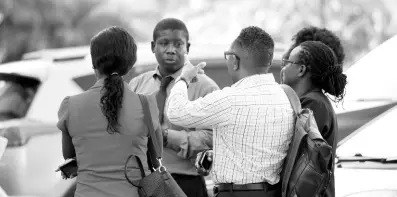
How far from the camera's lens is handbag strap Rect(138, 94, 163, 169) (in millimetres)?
3654

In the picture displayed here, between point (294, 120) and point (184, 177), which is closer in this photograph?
point (294, 120)

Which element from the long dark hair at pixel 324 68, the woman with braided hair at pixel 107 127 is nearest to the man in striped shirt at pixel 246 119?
the woman with braided hair at pixel 107 127

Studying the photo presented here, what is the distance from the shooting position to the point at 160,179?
3.62 metres

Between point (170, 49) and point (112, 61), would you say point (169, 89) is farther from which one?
point (112, 61)

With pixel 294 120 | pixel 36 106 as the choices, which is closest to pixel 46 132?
pixel 36 106

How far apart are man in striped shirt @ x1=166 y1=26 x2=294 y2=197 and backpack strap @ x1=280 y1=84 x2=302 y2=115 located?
27 millimetres

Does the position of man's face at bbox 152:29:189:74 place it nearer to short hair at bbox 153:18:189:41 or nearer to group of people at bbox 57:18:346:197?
short hair at bbox 153:18:189:41

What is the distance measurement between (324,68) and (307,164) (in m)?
0.71

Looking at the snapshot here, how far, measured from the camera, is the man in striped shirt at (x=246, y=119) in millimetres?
3783

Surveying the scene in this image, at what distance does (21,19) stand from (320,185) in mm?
14250

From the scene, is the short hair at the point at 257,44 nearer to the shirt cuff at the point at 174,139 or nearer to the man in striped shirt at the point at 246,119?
the man in striped shirt at the point at 246,119

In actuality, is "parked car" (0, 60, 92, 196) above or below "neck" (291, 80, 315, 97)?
below

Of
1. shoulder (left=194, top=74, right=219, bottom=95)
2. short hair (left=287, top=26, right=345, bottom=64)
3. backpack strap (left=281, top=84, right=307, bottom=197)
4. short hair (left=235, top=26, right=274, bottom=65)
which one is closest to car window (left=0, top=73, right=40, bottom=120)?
shoulder (left=194, top=74, right=219, bottom=95)

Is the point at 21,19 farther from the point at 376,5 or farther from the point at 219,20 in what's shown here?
the point at 376,5
